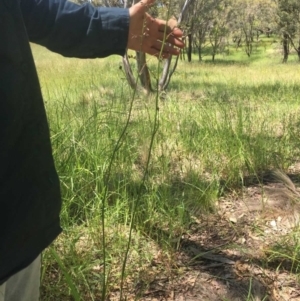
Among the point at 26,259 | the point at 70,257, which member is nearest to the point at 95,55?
the point at 26,259

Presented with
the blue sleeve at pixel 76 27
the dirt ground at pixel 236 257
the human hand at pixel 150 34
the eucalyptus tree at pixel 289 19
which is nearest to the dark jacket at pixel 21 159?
the blue sleeve at pixel 76 27

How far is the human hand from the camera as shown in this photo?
1261 millimetres

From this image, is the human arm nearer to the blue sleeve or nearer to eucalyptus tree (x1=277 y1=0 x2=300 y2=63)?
the blue sleeve

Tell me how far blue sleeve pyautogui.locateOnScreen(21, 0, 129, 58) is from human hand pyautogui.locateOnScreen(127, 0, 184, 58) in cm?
4

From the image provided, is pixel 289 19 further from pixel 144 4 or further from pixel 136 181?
pixel 144 4

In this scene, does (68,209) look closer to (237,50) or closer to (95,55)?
(95,55)

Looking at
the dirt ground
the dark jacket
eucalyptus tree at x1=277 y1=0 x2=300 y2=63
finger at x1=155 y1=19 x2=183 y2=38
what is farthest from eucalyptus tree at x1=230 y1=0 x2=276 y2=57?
the dark jacket

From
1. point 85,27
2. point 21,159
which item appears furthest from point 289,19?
point 21,159

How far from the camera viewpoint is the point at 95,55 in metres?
1.23

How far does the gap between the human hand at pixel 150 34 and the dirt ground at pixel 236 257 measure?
2.75ft

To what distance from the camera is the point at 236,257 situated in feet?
5.93

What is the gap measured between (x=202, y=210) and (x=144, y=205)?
1.08 ft

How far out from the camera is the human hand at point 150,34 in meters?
1.26

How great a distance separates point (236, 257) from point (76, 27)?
45.7 inches
